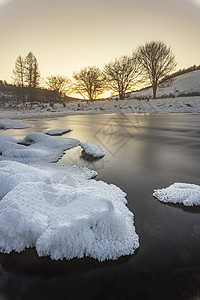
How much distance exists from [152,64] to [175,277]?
→ 30.5 m

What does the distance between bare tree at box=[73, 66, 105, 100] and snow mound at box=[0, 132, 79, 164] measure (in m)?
31.7

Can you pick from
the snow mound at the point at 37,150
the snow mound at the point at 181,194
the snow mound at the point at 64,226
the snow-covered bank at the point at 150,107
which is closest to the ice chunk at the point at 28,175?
the snow mound at the point at 64,226

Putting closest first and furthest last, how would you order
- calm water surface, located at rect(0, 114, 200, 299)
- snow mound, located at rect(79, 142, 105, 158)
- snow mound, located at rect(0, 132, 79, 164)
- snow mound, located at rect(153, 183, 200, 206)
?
calm water surface, located at rect(0, 114, 200, 299), snow mound, located at rect(153, 183, 200, 206), snow mound, located at rect(0, 132, 79, 164), snow mound, located at rect(79, 142, 105, 158)

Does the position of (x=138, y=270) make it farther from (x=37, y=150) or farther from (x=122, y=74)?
(x=122, y=74)

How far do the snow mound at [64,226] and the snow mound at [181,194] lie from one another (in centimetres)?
71

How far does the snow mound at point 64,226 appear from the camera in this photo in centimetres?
144

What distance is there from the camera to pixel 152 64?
26.6 m

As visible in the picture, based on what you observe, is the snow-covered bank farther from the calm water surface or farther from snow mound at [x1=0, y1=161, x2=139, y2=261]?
snow mound at [x1=0, y1=161, x2=139, y2=261]

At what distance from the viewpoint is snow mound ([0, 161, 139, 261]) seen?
1440mm

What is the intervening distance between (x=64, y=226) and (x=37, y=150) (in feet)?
11.9

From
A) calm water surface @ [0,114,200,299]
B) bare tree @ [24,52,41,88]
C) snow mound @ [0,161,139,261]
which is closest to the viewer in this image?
calm water surface @ [0,114,200,299]

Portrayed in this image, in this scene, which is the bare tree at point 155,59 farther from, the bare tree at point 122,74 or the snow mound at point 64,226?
the snow mound at point 64,226

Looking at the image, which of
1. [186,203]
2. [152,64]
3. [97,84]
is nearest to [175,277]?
[186,203]

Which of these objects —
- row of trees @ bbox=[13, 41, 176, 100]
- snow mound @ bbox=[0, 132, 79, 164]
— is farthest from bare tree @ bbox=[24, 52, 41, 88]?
snow mound @ bbox=[0, 132, 79, 164]
